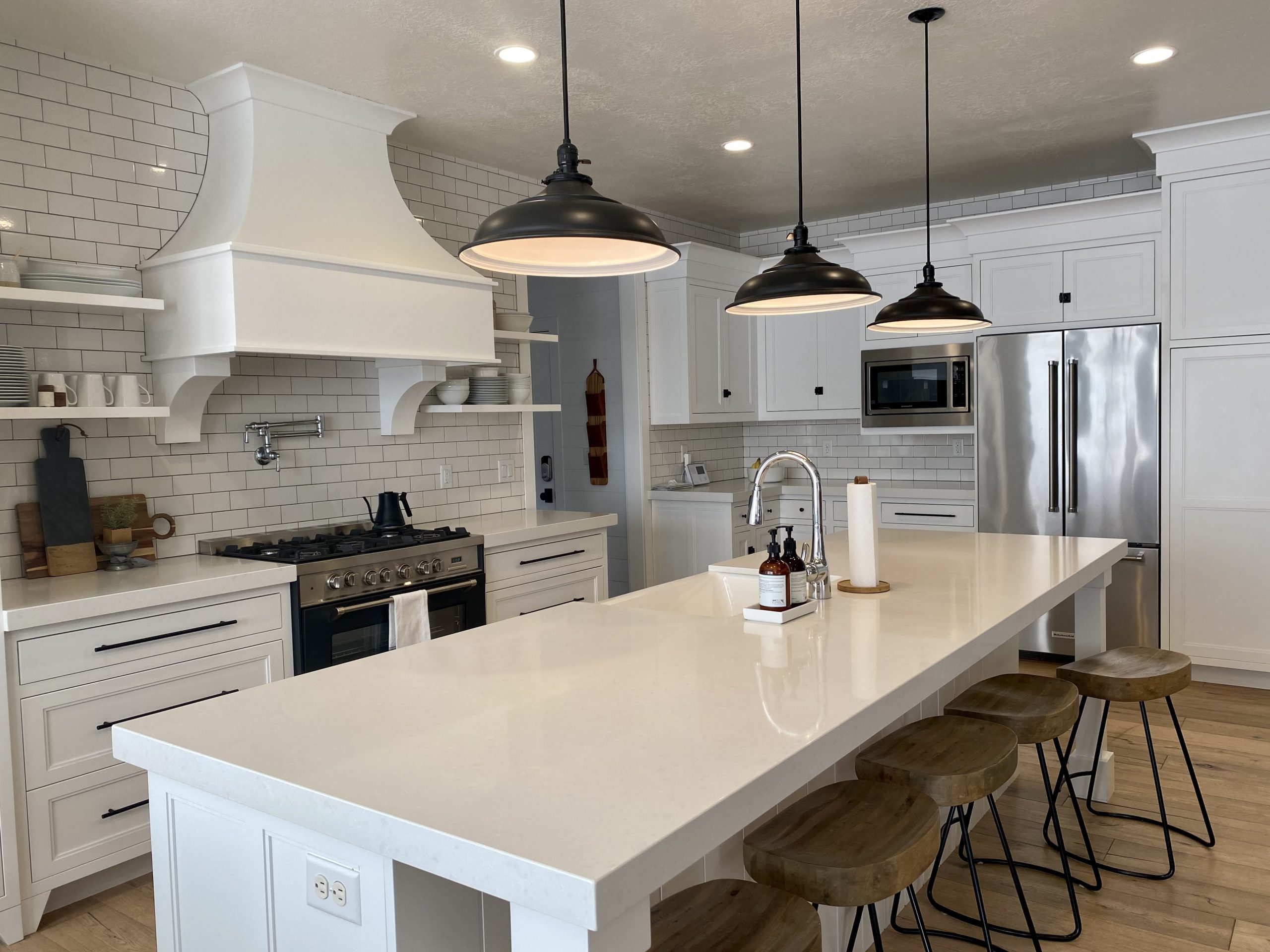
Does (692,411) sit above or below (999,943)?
above

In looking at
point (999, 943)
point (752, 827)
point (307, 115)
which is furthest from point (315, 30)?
point (999, 943)

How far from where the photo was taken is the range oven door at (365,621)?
3.32 m

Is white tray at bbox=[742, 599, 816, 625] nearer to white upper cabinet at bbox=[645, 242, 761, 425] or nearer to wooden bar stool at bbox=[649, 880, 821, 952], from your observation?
wooden bar stool at bbox=[649, 880, 821, 952]

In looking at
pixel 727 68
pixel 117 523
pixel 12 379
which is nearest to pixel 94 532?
pixel 117 523

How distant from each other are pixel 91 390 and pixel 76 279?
37cm

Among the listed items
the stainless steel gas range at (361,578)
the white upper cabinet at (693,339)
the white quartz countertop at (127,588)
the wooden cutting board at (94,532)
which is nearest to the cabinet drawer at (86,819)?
the white quartz countertop at (127,588)

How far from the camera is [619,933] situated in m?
1.13

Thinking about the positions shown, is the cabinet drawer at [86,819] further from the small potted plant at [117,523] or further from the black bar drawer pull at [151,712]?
the small potted plant at [117,523]

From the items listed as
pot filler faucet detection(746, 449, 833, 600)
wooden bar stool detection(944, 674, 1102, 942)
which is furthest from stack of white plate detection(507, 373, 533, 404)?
wooden bar stool detection(944, 674, 1102, 942)

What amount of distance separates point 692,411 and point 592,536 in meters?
1.57

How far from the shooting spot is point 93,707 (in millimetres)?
2812

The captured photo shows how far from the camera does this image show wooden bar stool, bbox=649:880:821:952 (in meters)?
1.47

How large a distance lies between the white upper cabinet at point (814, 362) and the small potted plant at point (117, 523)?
4.31 metres

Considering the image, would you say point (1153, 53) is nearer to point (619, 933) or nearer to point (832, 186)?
point (832, 186)
